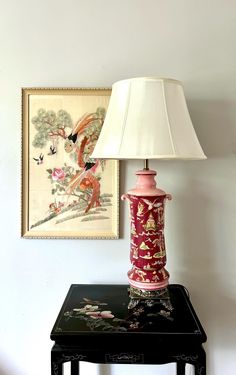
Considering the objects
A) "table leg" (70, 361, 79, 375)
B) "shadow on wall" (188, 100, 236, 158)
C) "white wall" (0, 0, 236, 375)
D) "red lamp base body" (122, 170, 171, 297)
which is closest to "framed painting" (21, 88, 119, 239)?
"white wall" (0, 0, 236, 375)

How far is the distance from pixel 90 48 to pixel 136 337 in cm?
107

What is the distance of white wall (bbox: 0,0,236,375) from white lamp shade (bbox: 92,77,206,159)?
0.33 metres

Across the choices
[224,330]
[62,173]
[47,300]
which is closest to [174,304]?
[224,330]

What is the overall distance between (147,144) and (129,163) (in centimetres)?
37

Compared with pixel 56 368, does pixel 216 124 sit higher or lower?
higher

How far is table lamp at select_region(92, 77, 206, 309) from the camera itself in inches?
37.1

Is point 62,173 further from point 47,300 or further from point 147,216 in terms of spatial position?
point 47,300

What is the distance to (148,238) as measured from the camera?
1.07 metres

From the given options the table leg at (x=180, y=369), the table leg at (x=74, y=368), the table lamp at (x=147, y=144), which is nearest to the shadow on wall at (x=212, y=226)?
the table leg at (x=180, y=369)

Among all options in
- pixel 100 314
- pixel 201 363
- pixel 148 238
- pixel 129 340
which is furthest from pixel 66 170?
pixel 201 363

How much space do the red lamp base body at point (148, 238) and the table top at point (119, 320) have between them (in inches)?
3.0

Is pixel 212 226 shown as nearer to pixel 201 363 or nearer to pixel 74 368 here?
pixel 201 363

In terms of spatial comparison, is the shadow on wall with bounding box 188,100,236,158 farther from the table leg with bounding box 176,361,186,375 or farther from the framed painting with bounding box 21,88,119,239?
the table leg with bounding box 176,361,186,375

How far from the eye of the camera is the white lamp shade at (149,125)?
3.07 ft
